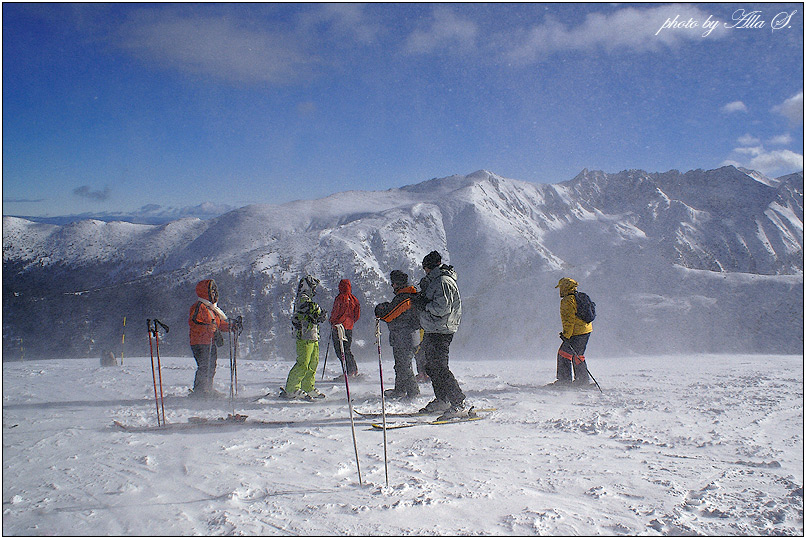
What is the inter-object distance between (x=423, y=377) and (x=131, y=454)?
18.4 ft

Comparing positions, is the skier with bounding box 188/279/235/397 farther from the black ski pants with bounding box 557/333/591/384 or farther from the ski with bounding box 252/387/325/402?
the black ski pants with bounding box 557/333/591/384

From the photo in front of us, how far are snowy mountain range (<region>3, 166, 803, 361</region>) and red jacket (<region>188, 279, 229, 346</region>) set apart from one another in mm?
14837

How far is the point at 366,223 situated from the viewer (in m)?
48.5

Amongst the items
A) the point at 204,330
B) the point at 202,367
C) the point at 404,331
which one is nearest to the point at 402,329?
the point at 404,331

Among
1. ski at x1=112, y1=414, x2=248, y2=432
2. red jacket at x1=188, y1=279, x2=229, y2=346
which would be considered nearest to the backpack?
ski at x1=112, y1=414, x2=248, y2=432

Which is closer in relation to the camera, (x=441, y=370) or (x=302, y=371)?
(x=441, y=370)

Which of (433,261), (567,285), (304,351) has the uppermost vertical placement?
(433,261)

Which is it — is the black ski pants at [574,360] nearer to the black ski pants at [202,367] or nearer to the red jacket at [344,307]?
the red jacket at [344,307]

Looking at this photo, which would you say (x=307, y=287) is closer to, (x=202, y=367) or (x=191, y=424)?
(x=202, y=367)

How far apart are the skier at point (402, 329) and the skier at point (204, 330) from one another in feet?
9.52

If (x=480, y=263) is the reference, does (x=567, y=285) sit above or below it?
below

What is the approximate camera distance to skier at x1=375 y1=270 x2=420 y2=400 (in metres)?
6.32

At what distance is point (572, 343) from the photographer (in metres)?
8.19

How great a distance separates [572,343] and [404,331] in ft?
11.3
